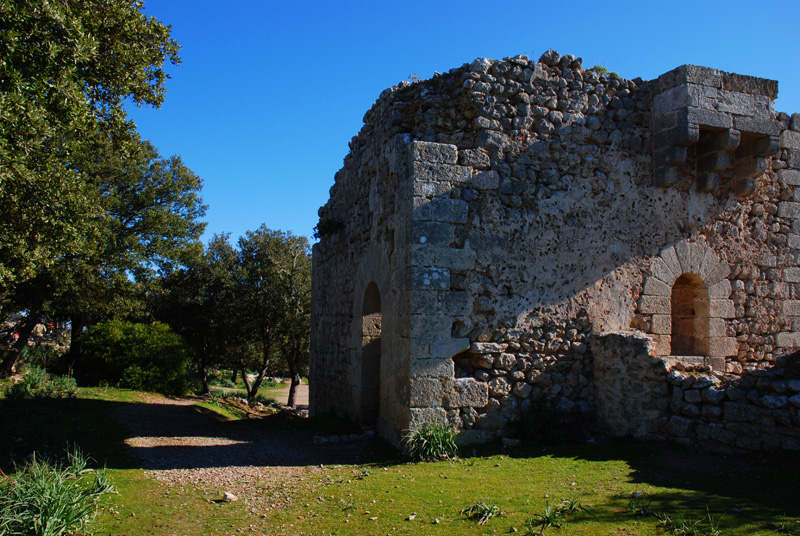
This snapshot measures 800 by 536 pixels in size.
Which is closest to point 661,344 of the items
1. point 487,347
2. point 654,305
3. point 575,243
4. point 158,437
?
point 654,305

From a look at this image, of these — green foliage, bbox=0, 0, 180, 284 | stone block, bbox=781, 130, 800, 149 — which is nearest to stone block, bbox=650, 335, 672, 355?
stone block, bbox=781, 130, 800, 149

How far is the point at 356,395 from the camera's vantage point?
9.14 metres

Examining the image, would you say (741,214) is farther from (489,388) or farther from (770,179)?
(489,388)

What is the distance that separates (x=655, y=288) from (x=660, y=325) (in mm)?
523

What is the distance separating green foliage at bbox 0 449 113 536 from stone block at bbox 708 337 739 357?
777 centimetres

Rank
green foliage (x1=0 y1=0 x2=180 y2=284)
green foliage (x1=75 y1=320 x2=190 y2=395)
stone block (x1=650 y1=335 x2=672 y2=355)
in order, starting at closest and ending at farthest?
green foliage (x1=0 y1=0 x2=180 y2=284)
stone block (x1=650 y1=335 x2=672 y2=355)
green foliage (x1=75 y1=320 x2=190 y2=395)

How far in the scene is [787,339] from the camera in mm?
8570

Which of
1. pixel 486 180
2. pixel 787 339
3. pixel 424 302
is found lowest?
pixel 787 339

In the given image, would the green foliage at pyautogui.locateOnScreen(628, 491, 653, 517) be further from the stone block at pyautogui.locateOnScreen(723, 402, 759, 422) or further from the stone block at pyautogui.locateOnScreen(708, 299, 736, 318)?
the stone block at pyautogui.locateOnScreen(708, 299, 736, 318)

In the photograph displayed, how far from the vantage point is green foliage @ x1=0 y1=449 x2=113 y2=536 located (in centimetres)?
419

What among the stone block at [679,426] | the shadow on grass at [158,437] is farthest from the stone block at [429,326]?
the stone block at [679,426]

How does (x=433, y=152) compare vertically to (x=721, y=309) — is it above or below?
above

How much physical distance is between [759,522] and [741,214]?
570 cm

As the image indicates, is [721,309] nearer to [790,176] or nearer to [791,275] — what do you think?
[791,275]
